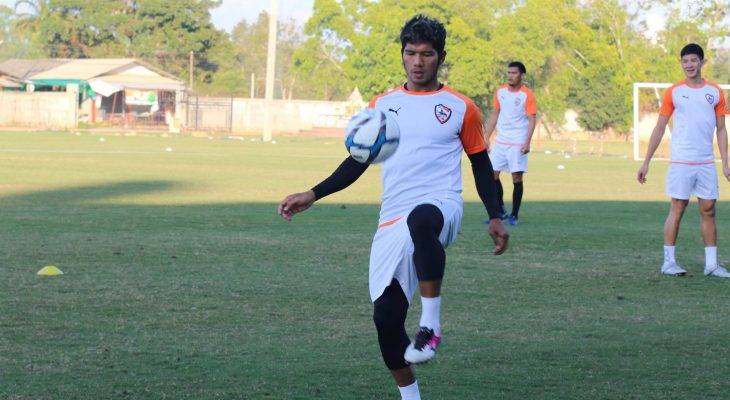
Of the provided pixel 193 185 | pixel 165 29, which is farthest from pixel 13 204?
pixel 165 29

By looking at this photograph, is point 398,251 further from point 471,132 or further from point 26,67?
point 26,67

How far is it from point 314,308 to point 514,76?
846 centimetres

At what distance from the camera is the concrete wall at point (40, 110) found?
224ft

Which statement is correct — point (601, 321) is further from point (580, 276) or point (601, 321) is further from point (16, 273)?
point (16, 273)

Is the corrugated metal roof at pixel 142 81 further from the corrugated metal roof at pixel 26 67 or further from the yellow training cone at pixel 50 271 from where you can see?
the yellow training cone at pixel 50 271

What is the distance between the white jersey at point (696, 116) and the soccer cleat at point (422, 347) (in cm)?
635

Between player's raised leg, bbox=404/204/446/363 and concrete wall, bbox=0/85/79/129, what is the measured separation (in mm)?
64015

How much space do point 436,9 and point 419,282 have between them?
67240mm

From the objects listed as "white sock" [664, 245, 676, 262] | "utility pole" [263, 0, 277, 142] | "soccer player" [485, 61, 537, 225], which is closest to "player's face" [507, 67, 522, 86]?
"soccer player" [485, 61, 537, 225]

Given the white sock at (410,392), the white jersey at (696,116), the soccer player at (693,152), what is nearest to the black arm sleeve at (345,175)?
the white sock at (410,392)

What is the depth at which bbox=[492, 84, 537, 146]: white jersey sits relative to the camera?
17.2 m

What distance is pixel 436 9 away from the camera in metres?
71.9

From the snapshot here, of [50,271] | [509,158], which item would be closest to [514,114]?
[509,158]

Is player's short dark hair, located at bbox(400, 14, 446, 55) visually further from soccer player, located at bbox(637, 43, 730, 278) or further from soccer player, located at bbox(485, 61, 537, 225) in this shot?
soccer player, located at bbox(485, 61, 537, 225)
